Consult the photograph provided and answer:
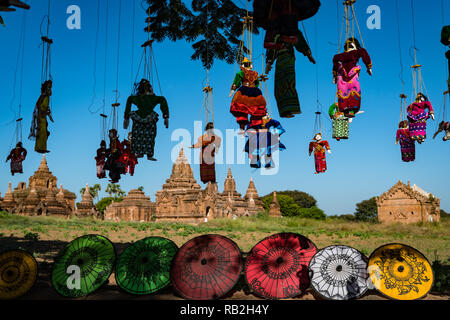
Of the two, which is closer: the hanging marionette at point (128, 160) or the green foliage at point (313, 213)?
the hanging marionette at point (128, 160)

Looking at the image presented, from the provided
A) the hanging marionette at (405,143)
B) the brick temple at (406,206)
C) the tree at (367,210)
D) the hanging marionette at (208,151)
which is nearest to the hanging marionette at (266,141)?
the hanging marionette at (208,151)

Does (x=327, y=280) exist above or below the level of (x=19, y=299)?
above

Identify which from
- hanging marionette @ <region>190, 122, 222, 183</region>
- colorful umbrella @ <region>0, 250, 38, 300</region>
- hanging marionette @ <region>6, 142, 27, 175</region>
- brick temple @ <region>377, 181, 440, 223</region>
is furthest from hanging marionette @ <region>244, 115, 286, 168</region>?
brick temple @ <region>377, 181, 440, 223</region>

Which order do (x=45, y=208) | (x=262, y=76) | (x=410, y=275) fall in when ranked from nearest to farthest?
(x=410, y=275) → (x=262, y=76) → (x=45, y=208)

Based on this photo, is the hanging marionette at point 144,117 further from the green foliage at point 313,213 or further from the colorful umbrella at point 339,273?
the green foliage at point 313,213

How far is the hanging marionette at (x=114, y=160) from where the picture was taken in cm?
1084

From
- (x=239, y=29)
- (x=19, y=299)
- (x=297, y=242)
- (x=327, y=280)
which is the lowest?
(x=19, y=299)

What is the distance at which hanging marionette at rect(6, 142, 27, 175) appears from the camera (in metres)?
11.3

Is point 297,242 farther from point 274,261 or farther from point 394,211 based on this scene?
point 394,211

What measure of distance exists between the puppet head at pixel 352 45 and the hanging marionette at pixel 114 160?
23.0 feet

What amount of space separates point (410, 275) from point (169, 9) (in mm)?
8598

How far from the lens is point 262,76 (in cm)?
814
